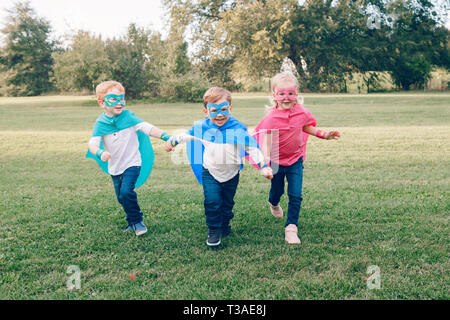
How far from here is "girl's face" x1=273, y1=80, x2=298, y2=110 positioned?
4.25 metres

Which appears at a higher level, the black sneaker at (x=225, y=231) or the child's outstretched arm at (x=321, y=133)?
the child's outstretched arm at (x=321, y=133)

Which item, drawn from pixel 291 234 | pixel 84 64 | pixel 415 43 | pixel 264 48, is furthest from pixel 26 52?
pixel 291 234

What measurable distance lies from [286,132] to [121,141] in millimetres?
1769

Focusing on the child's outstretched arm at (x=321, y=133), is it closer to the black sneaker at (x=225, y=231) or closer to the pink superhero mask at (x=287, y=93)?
the pink superhero mask at (x=287, y=93)

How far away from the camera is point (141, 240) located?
4.25 m

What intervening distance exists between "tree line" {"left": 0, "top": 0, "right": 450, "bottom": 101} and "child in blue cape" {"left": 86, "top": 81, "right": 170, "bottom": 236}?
1140 inches

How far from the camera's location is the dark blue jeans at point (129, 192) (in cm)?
436

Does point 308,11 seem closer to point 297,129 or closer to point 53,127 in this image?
point 53,127

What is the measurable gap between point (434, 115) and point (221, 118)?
16.5m

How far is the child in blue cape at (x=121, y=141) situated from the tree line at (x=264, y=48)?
1140 inches

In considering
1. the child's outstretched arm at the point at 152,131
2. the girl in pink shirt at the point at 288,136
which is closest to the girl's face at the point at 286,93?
the girl in pink shirt at the point at 288,136

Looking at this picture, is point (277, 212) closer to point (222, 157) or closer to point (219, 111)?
point (222, 157)

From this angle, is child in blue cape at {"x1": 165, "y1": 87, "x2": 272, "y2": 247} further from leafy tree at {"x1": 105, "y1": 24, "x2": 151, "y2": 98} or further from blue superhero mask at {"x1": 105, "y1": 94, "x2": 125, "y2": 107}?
leafy tree at {"x1": 105, "y1": 24, "x2": 151, "y2": 98}

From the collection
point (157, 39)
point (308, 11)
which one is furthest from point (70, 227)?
point (308, 11)
